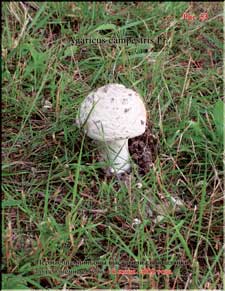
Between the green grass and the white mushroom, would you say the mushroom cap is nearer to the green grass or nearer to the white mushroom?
the white mushroom

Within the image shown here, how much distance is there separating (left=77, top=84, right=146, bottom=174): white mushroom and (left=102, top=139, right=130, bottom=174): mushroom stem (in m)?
0.05

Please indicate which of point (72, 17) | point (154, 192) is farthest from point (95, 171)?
point (72, 17)

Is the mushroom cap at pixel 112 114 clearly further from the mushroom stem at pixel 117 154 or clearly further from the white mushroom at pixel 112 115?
the mushroom stem at pixel 117 154

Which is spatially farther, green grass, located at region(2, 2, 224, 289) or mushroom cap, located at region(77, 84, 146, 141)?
mushroom cap, located at region(77, 84, 146, 141)

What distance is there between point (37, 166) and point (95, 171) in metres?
0.25

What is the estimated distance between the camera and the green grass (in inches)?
68.5

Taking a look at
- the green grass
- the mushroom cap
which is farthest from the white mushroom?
the green grass

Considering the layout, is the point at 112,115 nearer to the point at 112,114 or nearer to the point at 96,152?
the point at 112,114

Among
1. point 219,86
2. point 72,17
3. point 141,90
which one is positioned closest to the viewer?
point 141,90

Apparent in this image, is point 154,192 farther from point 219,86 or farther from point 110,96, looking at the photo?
point 219,86

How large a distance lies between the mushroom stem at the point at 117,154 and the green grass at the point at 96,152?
2.2 inches

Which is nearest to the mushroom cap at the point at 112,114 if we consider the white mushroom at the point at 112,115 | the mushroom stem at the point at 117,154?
the white mushroom at the point at 112,115

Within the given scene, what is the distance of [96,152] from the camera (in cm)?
212

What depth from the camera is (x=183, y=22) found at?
276cm
